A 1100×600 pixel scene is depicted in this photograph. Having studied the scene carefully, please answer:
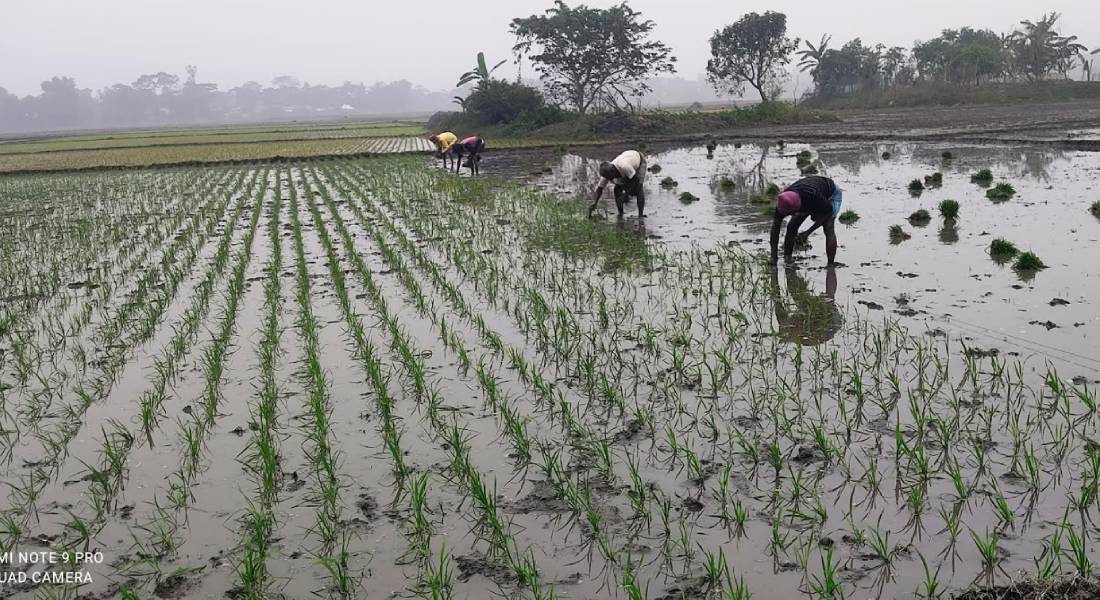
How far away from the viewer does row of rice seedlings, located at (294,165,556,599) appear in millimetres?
2801

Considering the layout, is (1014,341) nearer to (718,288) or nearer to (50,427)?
(718,288)

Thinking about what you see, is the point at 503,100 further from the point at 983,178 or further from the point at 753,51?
the point at 983,178

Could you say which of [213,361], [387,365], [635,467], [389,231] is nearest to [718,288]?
[387,365]

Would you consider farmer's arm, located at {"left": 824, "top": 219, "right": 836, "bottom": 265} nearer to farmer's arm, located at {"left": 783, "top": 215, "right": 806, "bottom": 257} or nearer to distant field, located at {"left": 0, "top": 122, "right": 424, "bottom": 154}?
farmer's arm, located at {"left": 783, "top": 215, "right": 806, "bottom": 257}

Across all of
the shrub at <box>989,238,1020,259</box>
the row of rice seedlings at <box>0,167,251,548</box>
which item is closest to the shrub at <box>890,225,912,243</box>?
the shrub at <box>989,238,1020,259</box>

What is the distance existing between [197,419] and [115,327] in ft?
7.97

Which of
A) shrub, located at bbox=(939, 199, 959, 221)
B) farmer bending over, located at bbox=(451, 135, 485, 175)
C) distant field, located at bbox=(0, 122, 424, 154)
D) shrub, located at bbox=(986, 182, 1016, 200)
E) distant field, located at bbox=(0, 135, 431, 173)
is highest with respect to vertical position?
distant field, located at bbox=(0, 122, 424, 154)

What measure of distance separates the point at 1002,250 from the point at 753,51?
113ft

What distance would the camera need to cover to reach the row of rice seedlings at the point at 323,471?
286 centimetres

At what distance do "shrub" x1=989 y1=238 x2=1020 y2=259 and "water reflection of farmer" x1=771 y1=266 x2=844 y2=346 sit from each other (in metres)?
1.58

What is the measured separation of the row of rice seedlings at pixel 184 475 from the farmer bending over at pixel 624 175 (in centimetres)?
483

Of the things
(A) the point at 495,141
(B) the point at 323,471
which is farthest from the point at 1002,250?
(A) the point at 495,141

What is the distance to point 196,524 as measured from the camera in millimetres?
3225

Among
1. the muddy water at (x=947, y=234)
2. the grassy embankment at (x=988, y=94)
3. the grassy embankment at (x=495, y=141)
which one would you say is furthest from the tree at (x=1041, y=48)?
the muddy water at (x=947, y=234)
